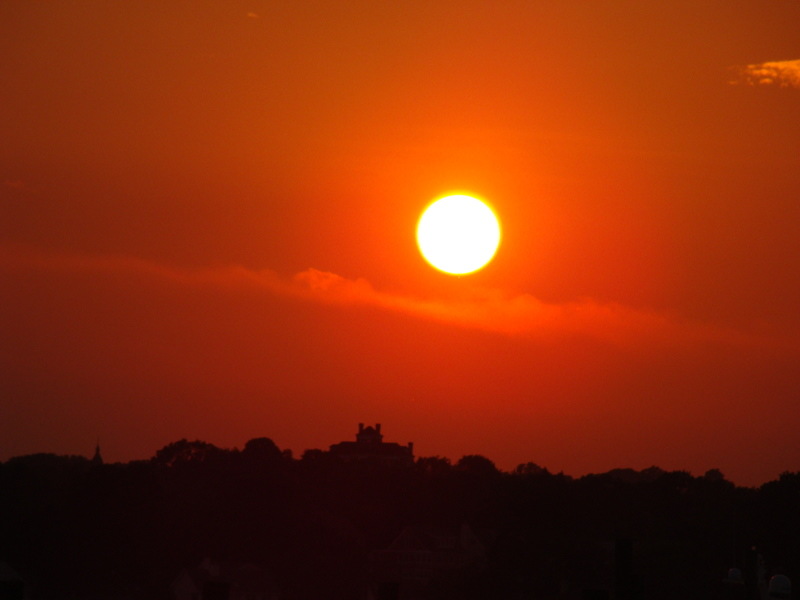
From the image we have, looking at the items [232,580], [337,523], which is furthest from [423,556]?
[232,580]

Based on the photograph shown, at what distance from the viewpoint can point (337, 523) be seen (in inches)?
5866

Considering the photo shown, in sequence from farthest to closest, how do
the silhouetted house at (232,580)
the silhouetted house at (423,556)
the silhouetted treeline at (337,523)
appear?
the silhouetted house at (423,556), the silhouetted house at (232,580), the silhouetted treeline at (337,523)

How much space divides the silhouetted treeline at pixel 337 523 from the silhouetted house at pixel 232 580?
1.45 meters

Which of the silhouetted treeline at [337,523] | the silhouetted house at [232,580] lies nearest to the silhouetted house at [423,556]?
the silhouetted treeline at [337,523]

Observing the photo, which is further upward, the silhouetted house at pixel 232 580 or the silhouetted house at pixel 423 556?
the silhouetted house at pixel 423 556

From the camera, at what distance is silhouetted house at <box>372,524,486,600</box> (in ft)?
490

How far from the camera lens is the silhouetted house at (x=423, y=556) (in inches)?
5878

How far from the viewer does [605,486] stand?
509 feet

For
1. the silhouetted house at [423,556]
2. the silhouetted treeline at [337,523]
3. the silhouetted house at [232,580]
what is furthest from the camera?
the silhouetted house at [423,556]

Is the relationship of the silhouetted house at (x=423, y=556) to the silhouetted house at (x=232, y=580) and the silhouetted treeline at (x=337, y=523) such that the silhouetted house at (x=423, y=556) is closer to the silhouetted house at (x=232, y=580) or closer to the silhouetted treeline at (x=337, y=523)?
the silhouetted treeline at (x=337, y=523)

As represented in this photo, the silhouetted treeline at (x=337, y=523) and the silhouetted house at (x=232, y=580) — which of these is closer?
the silhouetted treeline at (x=337, y=523)

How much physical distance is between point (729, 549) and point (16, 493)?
8606 centimetres

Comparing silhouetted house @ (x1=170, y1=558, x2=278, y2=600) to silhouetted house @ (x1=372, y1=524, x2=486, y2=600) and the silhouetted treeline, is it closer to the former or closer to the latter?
the silhouetted treeline

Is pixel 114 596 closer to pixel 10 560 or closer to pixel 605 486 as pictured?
pixel 10 560
